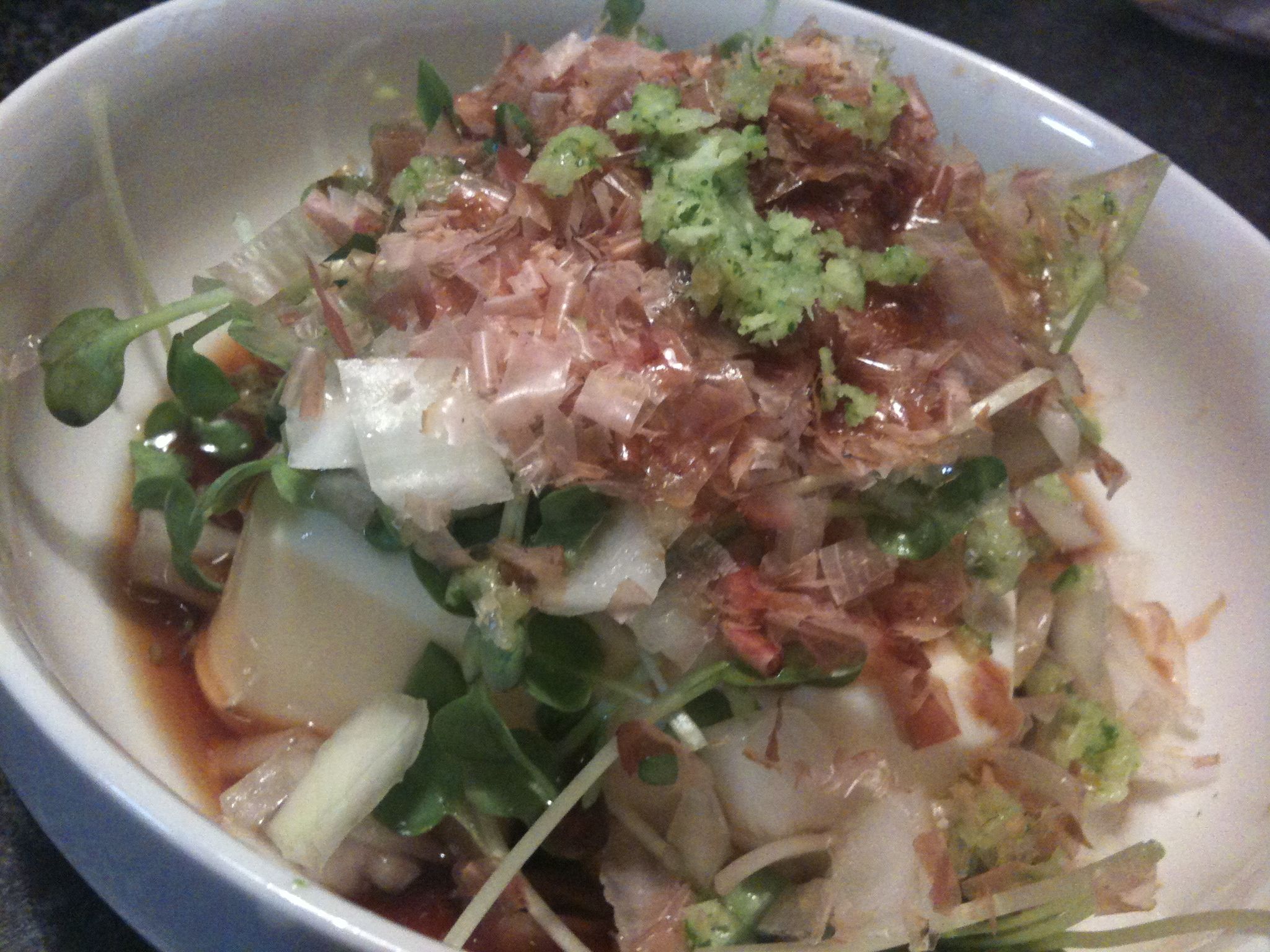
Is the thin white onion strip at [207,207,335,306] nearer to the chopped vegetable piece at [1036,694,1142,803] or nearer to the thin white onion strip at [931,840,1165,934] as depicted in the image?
the thin white onion strip at [931,840,1165,934]

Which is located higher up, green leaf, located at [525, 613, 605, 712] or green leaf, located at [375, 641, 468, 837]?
green leaf, located at [525, 613, 605, 712]

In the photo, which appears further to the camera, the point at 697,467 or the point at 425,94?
the point at 425,94

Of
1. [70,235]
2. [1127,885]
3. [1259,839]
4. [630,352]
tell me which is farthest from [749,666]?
[70,235]

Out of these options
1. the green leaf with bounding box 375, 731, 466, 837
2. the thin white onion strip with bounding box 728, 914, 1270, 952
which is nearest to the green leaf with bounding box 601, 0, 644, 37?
the green leaf with bounding box 375, 731, 466, 837

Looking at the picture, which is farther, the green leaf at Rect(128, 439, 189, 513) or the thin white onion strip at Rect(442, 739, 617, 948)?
the green leaf at Rect(128, 439, 189, 513)

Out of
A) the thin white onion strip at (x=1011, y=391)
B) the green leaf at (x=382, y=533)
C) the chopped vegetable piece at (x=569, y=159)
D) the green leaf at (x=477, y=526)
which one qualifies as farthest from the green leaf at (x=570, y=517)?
the thin white onion strip at (x=1011, y=391)

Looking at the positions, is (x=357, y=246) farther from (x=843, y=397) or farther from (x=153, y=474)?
(x=843, y=397)

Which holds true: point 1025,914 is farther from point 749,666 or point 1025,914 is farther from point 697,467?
→ point 697,467
